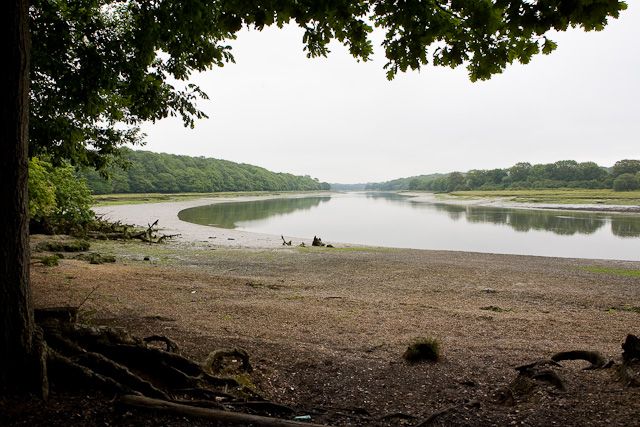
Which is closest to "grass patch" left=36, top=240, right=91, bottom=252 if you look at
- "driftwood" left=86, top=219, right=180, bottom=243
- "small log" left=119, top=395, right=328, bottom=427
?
"driftwood" left=86, top=219, right=180, bottom=243

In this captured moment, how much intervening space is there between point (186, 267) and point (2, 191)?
16.2 meters

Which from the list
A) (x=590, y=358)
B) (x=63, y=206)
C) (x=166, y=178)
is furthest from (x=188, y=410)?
(x=166, y=178)

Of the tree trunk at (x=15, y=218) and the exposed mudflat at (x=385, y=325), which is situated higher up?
the tree trunk at (x=15, y=218)

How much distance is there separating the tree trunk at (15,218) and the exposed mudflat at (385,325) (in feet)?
2.31

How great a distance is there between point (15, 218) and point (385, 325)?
8.20 metres

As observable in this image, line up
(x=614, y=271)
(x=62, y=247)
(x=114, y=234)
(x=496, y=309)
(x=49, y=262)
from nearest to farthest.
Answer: (x=496, y=309)
(x=49, y=262)
(x=62, y=247)
(x=614, y=271)
(x=114, y=234)

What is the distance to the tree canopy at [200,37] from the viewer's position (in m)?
5.51

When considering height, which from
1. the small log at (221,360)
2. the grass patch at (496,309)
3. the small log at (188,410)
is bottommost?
the grass patch at (496,309)

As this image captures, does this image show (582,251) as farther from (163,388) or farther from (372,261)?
(163,388)

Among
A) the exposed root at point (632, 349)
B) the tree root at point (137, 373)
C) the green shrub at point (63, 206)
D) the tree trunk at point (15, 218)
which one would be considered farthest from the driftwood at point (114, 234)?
the exposed root at point (632, 349)

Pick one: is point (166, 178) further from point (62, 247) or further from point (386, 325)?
point (386, 325)

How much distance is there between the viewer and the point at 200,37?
8.25 meters

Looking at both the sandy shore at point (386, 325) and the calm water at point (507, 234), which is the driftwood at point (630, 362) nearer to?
the sandy shore at point (386, 325)

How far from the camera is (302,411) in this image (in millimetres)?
5223
